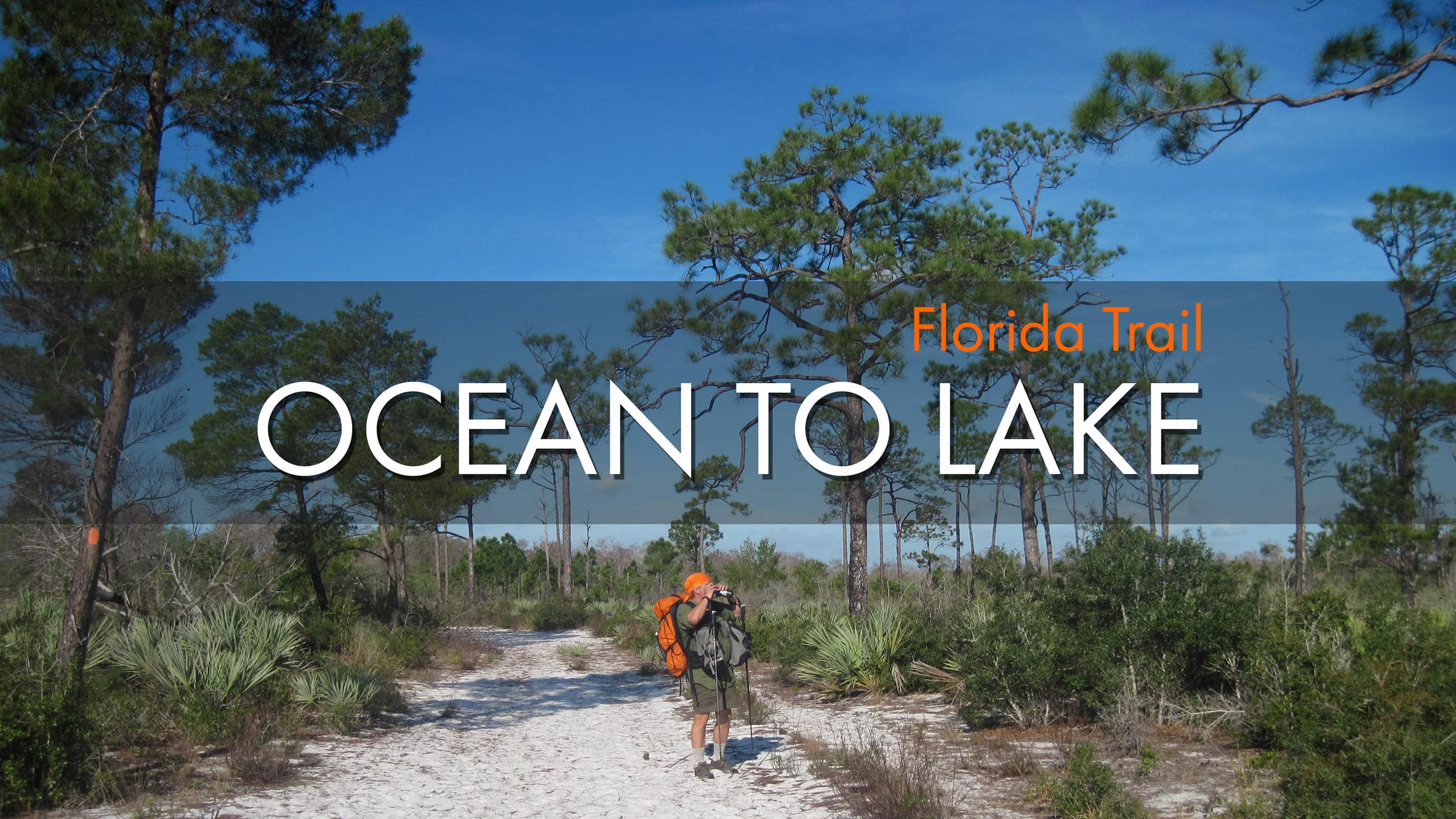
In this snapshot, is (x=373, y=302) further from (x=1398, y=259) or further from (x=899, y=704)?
(x=1398, y=259)

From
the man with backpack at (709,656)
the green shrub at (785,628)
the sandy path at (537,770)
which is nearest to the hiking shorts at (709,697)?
the man with backpack at (709,656)

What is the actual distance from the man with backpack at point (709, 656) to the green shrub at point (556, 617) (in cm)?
2333

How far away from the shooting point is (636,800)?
→ 7477 mm

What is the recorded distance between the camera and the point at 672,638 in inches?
328

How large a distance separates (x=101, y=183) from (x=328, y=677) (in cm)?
563

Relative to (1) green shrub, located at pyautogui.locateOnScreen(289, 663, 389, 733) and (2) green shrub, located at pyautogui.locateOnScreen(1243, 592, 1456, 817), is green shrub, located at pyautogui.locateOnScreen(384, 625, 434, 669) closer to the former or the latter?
(1) green shrub, located at pyautogui.locateOnScreen(289, 663, 389, 733)

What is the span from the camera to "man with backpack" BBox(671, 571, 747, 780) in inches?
322

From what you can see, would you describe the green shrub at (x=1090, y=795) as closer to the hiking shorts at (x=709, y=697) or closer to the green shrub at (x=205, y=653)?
the hiking shorts at (x=709, y=697)

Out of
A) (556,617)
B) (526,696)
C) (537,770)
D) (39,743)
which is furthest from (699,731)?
(556,617)

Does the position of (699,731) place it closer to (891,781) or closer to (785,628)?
(891,781)

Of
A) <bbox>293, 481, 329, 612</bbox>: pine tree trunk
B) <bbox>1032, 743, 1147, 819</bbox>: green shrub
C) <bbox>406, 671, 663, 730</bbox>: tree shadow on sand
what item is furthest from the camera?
<bbox>293, 481, 329, 612</bbox>: pine tree trunk

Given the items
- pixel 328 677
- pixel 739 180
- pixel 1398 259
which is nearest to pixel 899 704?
pixel 328 677

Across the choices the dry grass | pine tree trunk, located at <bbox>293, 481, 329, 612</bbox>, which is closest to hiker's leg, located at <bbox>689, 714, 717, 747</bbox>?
the dry grass

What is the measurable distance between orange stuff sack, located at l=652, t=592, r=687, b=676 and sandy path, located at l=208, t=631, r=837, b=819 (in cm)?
99
